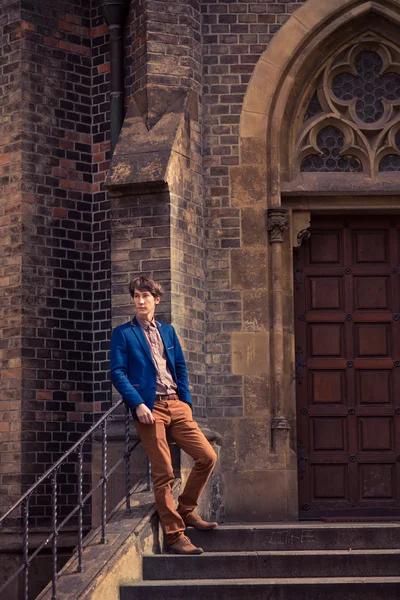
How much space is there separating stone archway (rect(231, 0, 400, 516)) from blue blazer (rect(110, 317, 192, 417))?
249cm

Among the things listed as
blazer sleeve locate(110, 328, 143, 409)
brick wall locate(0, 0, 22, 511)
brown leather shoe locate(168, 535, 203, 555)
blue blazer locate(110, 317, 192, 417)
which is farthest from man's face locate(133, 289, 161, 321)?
brick wall locate(0, 0, 22, 511)

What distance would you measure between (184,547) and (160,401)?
1123 millimetres

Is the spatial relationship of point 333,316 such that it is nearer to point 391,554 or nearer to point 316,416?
point 316,416

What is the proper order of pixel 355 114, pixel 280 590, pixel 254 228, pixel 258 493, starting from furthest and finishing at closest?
pixel 355 114 < pixel 254 228 < pixel 258 493 < pixel 280 590

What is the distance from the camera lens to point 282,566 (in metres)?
8.73

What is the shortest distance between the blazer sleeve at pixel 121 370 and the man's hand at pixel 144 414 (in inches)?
1.5

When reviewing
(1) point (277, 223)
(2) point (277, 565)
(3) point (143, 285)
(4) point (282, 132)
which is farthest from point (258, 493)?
(4) point (282, 132)

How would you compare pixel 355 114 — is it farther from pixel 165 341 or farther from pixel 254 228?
pixel 165 341

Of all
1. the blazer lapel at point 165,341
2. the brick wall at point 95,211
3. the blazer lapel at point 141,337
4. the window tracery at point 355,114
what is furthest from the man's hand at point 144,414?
the window tracery at point 355,114

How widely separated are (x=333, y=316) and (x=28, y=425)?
3.24m

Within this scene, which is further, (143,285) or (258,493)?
(258,493)

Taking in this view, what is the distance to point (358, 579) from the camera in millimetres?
8461

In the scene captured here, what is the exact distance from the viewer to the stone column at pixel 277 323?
37.1ft

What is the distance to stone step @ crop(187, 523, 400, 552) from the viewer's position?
920 centimetres
